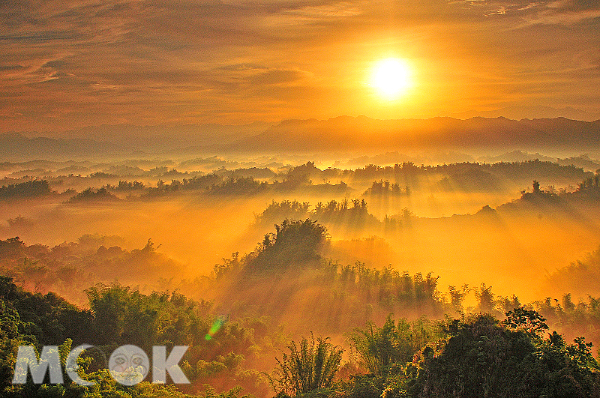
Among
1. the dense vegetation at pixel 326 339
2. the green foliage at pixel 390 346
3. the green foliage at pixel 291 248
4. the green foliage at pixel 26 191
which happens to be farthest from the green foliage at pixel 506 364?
the green foliage at pixel 26 191

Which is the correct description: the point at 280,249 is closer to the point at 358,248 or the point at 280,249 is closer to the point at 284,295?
the point at 284,295

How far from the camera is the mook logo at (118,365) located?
278 inches

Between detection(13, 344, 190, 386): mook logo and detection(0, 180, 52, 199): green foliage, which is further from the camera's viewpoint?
detection(0, 180, 52, 199): green foliage

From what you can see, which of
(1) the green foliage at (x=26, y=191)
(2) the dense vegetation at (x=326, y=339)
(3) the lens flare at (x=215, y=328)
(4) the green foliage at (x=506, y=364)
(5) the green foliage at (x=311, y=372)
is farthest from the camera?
(1) the green foliage at (x=26, y=191)

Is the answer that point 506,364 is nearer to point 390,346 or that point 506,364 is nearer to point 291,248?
point 390,346

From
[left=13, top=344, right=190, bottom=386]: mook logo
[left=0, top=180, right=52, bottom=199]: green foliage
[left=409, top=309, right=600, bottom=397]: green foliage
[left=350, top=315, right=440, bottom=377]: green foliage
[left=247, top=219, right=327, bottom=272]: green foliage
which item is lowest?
[left=13, top=344, right=190, bottom=386]: mook logo

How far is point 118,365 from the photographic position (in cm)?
1005

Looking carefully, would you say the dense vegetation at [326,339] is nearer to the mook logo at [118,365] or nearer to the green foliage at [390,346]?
the green foliage at [390,346]

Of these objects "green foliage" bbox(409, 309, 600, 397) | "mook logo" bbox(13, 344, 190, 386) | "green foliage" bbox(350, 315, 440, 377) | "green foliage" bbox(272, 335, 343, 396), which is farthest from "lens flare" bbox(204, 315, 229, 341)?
"green foliage" bbox(409, 309, 600, 397)

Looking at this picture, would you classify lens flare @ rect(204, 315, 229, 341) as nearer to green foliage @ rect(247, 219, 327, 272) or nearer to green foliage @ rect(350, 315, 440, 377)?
green foliage @ rect(350, 315, 440, 377)

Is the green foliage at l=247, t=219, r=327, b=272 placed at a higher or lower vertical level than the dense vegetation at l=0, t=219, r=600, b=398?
higher

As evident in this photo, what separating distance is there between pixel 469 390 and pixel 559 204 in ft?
246

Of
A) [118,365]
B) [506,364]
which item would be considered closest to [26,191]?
[118,365]

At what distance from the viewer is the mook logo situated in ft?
23.1
